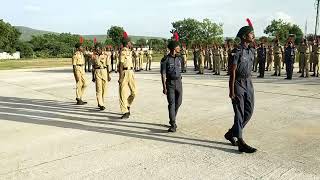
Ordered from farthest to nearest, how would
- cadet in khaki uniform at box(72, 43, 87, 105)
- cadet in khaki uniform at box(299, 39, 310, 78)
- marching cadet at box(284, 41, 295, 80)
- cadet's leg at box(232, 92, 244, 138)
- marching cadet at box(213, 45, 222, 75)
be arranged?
marching cadet at box(213, 45, 222, 75) → cadet in khaki uniform at box(299, 39, 310, 78) → marching cadet at box(284, 41, 295, 80) → cadet in khaki uniform at box(72, 43, 87, 105) → cadet's leg at box(232, 92, 244, 138)

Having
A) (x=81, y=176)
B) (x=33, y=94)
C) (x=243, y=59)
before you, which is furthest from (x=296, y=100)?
(x=33, y=94)

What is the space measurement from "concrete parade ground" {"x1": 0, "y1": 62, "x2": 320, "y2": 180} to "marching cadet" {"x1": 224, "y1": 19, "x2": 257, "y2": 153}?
0.37m

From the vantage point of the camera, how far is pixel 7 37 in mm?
69625

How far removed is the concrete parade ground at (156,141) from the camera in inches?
201

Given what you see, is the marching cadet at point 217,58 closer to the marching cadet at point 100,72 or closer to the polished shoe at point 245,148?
the marching cadet at point 100,72

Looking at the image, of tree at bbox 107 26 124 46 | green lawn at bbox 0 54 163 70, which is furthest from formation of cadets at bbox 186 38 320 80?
tree at bbox 107 26 124 46

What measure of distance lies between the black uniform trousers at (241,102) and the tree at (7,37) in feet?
220

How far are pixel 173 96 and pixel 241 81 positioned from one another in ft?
5.64

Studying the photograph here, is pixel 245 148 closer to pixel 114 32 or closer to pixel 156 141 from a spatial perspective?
pixel 156 141

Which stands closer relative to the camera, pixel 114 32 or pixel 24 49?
pixel 24 49

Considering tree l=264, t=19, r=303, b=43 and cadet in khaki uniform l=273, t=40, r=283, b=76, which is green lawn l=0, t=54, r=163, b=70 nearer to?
cadet in khaki uniform l=273, t=40, r=283, b=76

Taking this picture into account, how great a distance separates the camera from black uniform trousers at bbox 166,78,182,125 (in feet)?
23.6

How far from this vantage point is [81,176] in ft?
16.4

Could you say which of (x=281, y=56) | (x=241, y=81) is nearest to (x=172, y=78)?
(x=241, y=81)
